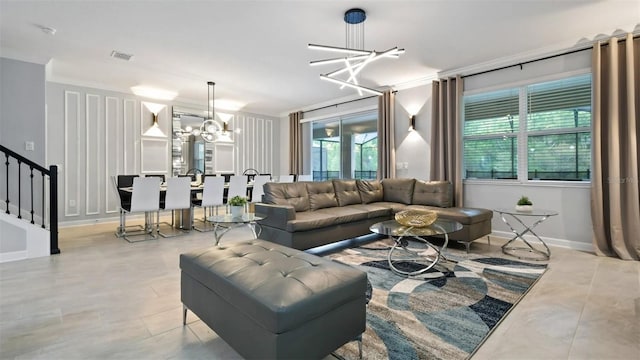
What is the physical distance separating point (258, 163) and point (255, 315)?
721cm

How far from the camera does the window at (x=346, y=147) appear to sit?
267 inches

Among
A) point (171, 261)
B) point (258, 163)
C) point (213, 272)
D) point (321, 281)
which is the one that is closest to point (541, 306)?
point (321, 281)

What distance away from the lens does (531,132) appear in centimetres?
448

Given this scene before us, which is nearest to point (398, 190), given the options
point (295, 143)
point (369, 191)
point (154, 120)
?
point (369, 191)

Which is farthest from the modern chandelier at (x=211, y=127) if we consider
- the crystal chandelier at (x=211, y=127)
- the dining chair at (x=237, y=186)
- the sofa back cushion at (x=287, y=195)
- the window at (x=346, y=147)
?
the sofa back cushion at (x=287, y=195)

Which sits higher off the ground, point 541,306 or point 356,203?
point 356,203

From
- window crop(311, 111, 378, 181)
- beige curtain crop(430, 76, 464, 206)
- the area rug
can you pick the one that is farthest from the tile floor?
window crop(311, 111, 378, 181)

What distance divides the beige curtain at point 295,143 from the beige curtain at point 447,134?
3732 mm

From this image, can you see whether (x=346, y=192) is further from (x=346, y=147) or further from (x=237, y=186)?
(x=346, y=147)

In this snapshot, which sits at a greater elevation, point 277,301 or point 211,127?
point 211,127

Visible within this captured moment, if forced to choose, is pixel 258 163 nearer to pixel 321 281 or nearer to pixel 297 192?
pixel 297 192

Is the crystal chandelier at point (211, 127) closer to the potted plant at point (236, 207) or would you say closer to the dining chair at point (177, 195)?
the dining chair at point (177, 195)

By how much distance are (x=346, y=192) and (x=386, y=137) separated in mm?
1769

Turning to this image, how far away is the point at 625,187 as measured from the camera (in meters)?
3.66
